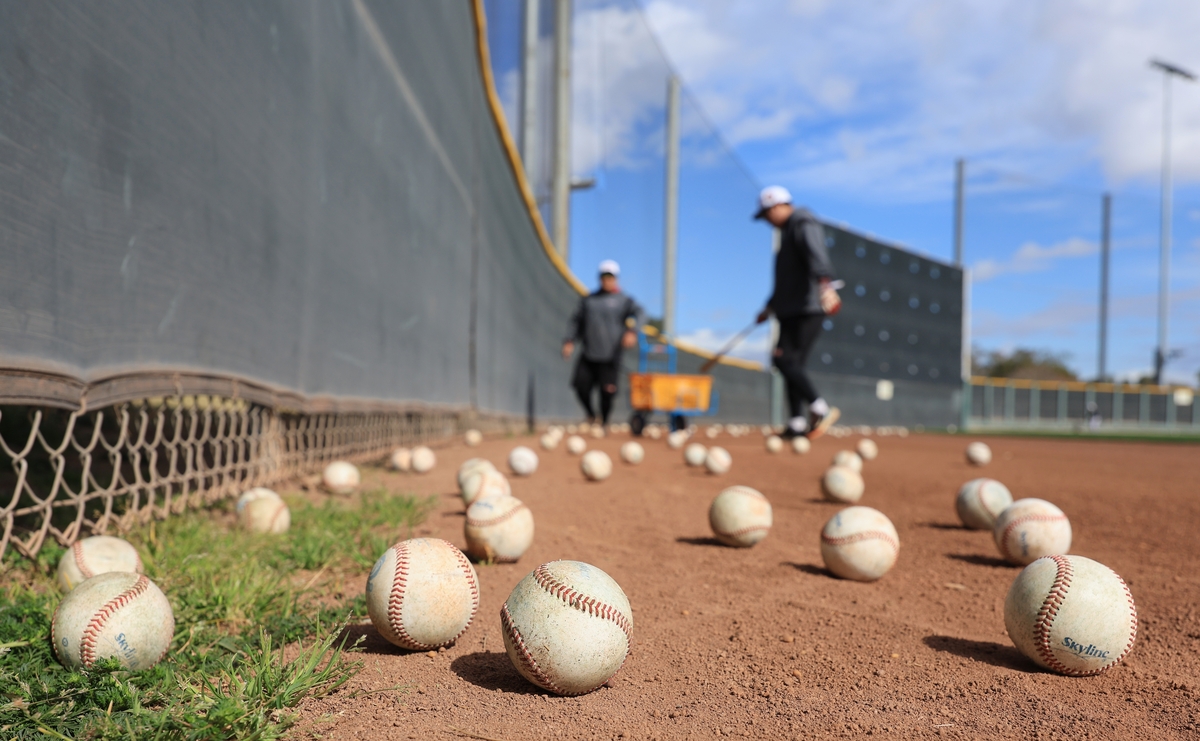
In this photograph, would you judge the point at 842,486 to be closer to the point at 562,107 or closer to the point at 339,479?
the point at 339,479

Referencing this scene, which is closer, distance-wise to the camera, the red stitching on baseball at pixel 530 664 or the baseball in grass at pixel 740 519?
the red stitching on baseball at pixel 530 664

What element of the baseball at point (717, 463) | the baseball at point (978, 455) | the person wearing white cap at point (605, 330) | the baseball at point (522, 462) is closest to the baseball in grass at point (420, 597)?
the baseball at point (522, 462)

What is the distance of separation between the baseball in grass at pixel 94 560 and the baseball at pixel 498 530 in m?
1.21

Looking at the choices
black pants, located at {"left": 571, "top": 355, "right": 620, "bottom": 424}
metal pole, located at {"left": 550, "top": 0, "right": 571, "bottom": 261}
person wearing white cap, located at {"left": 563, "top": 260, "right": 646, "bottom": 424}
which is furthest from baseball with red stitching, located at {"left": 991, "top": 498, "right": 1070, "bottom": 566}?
metal pole, located at {"left": 550, "top": 0, "right": 571, "bottom": 261}

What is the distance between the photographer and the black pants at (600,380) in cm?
1170

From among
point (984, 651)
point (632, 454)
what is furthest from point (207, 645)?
point (632, 454)

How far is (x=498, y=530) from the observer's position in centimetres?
329

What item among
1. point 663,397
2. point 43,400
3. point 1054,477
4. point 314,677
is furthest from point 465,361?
point 314,677

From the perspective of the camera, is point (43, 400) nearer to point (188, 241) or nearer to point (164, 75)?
point (188, 241)

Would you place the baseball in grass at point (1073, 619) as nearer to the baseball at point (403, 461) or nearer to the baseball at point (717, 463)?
the baseball at point (717, 463)

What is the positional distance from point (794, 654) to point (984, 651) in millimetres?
605

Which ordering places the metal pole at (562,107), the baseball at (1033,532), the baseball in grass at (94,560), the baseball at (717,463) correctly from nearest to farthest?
the baseball in grass at (94,560)
the baseball at (1033,532)
the baseball at (717,463)
the metal pole at (562,107)

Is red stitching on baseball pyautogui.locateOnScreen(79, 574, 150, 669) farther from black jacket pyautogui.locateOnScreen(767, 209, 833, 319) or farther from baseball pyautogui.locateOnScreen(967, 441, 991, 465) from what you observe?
baseball pyautogui.locateOnScreen(967, 441, 991, 465)

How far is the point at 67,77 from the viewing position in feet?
8.48
